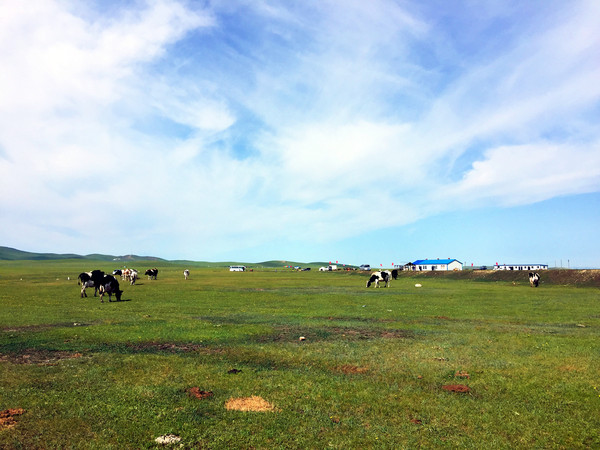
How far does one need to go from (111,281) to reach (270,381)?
30.0 meters

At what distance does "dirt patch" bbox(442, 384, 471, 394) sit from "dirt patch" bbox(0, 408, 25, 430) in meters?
11.3

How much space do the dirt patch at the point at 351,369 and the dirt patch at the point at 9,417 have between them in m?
9.15

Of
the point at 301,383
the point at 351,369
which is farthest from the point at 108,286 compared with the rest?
the point at 301,383

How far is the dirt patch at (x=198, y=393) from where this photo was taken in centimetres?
1075

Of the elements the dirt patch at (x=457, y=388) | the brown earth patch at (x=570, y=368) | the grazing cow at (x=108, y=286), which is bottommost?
the dirt patch at (x=457, y=388)

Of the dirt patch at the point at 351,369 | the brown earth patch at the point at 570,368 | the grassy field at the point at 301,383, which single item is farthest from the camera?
the brown earth patch at the point at 570,368

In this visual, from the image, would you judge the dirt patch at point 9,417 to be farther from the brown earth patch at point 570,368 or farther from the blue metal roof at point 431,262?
the blue metal roof at point 431,262

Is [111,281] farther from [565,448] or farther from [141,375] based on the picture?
[565,448]

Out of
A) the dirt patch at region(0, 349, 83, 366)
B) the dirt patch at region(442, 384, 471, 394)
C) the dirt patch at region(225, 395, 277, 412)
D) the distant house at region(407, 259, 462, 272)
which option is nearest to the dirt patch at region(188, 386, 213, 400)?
the dirt patch at region(225, 395, 277, 412)

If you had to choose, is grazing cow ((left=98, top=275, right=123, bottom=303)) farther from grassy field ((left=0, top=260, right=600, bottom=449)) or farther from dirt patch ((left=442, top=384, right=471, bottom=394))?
dirt patch ((left=442, top=384, right=471, bottom=394))

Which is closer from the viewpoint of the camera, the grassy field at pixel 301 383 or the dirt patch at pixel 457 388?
the grassy field at pixel 301 383

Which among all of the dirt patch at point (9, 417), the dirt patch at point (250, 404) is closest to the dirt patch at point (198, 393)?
the dirt patch at point (250, 404)

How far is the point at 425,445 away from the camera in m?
8.26

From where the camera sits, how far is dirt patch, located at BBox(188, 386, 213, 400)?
10750 millimetres
